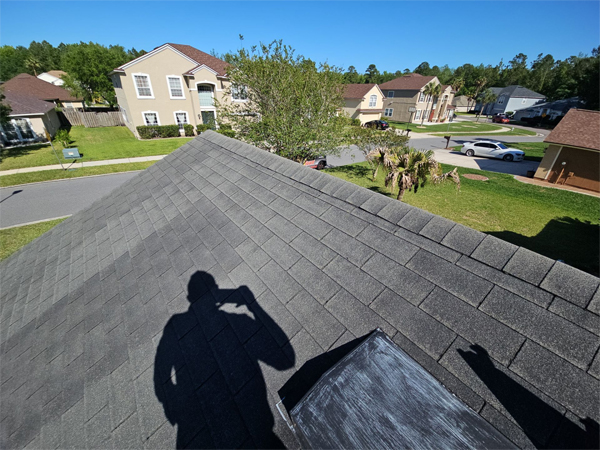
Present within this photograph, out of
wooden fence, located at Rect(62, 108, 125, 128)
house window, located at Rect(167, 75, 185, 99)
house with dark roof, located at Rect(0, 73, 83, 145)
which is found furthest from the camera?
wooden fence, located at Rect(62, 108, 125, 128)

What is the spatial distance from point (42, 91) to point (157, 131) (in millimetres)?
31799

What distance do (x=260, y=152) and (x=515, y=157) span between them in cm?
2817

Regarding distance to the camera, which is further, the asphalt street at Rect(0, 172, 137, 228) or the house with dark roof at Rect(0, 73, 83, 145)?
the house with dark roof at Rect(0, 73, 83, 145)

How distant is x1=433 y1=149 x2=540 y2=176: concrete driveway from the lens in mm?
21391

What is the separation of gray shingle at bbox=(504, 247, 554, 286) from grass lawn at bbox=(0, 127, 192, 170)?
28.0 metres

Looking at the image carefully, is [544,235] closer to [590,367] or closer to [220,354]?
[590,367]

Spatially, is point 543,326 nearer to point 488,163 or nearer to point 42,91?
point 488,163

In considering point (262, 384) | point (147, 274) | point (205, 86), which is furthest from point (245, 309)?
point (205, 86)

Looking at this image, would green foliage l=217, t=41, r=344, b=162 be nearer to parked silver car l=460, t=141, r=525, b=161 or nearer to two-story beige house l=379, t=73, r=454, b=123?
parked silver car l=460, t=141, r=525, b=161

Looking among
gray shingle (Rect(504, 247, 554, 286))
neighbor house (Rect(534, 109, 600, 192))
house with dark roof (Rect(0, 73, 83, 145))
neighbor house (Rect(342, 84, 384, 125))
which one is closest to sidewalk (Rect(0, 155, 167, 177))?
house with dark roof (Rect(0, 73, 83, 145))

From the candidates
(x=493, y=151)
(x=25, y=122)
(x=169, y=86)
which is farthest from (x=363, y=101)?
(x=25, y=122)

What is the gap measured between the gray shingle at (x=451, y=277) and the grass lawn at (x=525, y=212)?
10.8 meters

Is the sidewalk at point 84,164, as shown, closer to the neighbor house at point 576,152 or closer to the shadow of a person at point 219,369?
the shadow of a person at point 219,369

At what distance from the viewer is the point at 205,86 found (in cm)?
3114
